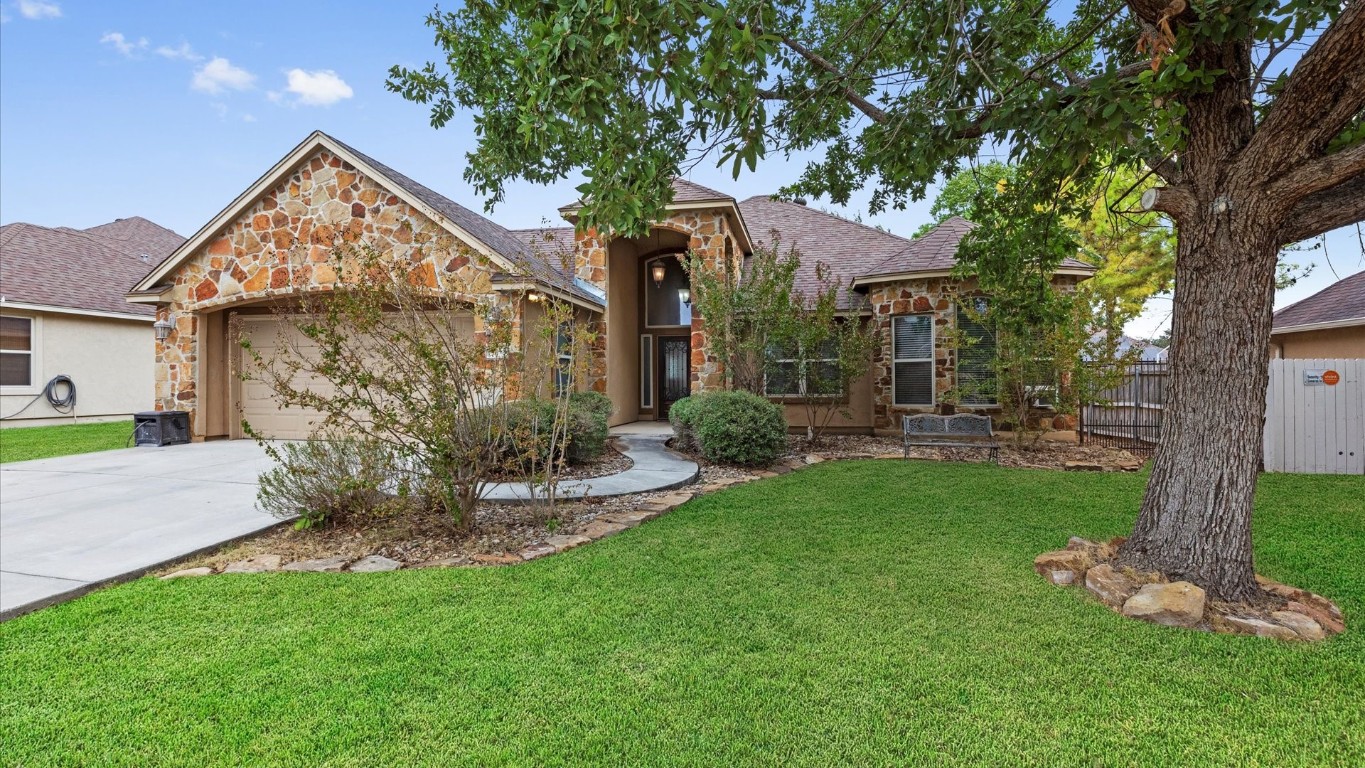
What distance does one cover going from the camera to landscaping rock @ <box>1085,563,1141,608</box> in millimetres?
3801

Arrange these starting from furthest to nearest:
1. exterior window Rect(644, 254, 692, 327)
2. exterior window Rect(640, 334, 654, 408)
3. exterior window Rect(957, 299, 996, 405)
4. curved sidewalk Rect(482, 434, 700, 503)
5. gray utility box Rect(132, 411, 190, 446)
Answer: exterior window Rect(640, 334, 654, 408) → exterior window Rect(644, 254, 692, 327) → exterior window Rect(957, 299, 996, 405) → gray utility box Rect(132, 411, 190, 446) → curved sidewalk Rect(482, 434, 700, 503)

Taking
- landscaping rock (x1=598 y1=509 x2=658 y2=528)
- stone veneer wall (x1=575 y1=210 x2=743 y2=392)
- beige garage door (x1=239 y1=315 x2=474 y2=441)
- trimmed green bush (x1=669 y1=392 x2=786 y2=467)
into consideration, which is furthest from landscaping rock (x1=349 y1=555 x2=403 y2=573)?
beige garage door (x1=239 y1=315 x2=474 y2=441)

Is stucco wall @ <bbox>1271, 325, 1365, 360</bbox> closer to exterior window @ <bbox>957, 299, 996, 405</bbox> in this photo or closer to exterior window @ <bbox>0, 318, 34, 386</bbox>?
exterior window @ <bbox>957, 299, 996, 405</bbox>

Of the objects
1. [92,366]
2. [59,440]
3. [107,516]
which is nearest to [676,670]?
[107,516]

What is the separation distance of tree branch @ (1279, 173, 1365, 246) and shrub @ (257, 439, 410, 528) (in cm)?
672

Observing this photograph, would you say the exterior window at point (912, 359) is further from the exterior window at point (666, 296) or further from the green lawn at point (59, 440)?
the green lawn at point (59, 440)

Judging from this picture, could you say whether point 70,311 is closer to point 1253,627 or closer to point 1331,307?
point 1253,627

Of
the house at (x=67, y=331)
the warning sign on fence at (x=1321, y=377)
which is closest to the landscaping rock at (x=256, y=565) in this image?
the warning sign on fence at (x=1321, y=377)

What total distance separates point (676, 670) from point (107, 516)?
6.33 metres

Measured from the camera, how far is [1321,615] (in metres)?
3.54

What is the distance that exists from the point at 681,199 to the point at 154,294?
10056 millimetres

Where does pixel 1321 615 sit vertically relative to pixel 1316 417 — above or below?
below

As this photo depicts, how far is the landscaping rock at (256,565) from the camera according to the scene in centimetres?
452

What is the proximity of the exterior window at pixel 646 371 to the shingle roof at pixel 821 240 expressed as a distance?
3708mm
